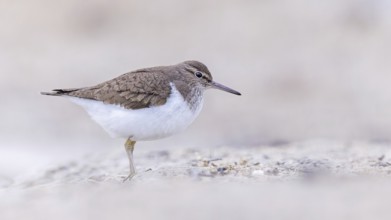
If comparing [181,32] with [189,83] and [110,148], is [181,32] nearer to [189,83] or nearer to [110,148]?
[110,148]

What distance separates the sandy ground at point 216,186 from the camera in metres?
8.07

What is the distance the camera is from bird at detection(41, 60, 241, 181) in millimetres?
10188

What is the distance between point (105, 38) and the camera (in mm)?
25188

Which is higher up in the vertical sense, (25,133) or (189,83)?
(25,133)

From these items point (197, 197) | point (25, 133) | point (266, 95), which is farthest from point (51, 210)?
point (266, 95)

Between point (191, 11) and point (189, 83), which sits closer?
point (189, 83)

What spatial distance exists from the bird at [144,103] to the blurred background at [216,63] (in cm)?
556

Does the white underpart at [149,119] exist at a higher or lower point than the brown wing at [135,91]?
lower

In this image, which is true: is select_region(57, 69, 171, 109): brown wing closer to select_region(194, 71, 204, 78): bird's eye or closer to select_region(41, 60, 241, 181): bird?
select_region(41, 60, 241, 181): bird

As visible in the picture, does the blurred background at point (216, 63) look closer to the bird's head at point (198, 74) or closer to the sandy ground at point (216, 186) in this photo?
the sandy ground at point (216, 186)

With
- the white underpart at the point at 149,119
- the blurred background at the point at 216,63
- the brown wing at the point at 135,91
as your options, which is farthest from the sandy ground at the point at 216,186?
the blurred background at the point at 216,63

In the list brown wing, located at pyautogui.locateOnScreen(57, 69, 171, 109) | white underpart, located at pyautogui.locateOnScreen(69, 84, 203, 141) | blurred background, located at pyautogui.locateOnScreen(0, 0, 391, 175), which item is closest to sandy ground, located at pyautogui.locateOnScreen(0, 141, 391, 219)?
white underpart, located at pyautogui.locateOnScreen(69, 84, 203, 141)

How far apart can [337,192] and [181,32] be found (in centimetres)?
1661

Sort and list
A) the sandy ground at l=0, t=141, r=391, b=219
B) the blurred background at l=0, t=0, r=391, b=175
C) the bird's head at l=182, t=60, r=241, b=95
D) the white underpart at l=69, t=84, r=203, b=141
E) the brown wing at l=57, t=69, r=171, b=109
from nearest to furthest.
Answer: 1. the sandy ground at l=0, t=141, r=391, b=219
2. the white underpart at l=69, t=84, r=203, b=141
3. the brown wing at l=57, t=69, r=171, b=109
4. the bird's head at l=182, t=60, r=241, b=95
5. the blurred background at l=0, t=0, r=391, b=175
